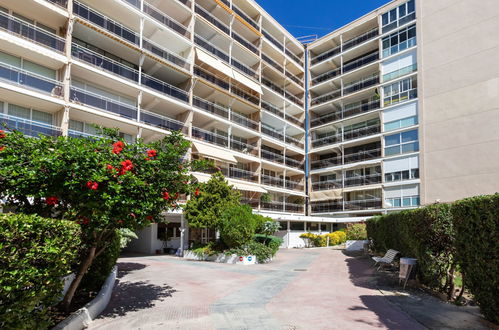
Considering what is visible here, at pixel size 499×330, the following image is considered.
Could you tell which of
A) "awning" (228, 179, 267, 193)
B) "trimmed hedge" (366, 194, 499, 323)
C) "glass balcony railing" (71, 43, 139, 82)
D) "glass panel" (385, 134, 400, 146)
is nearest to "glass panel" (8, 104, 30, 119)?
"glass balcony railing" (71, 43, 139, 82)

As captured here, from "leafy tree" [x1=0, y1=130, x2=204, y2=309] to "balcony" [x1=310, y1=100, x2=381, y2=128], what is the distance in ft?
131

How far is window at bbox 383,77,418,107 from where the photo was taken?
39.4 m

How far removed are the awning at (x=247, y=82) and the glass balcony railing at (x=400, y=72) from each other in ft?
52.6

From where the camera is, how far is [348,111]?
153 ft

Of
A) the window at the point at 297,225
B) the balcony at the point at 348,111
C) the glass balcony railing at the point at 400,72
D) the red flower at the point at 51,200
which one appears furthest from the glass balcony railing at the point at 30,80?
the glass balcony railing at the point at 400,72

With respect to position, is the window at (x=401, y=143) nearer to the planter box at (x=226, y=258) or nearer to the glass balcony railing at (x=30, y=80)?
the planter box at (x=226, y=258)

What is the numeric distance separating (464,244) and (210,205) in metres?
17.0

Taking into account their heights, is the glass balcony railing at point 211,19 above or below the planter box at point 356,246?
above

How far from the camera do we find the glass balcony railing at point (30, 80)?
760 inches

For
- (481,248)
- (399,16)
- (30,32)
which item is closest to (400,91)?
(399,16)

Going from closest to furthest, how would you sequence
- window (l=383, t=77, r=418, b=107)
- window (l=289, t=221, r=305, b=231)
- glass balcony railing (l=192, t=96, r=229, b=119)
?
1. glass balcony railing (l=192, t=96, r=229, b=119)
2. window (l=383, t=77, r=418, b=107)
3. window (l=289, t=221, r=305, b=231)

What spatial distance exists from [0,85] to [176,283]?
15.2m

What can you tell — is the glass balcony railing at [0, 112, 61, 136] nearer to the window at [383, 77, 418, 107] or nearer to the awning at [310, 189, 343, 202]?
the awning at [310, 189, 343, 202]

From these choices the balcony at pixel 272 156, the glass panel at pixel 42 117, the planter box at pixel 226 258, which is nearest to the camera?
the planter box at pixel 226 258
